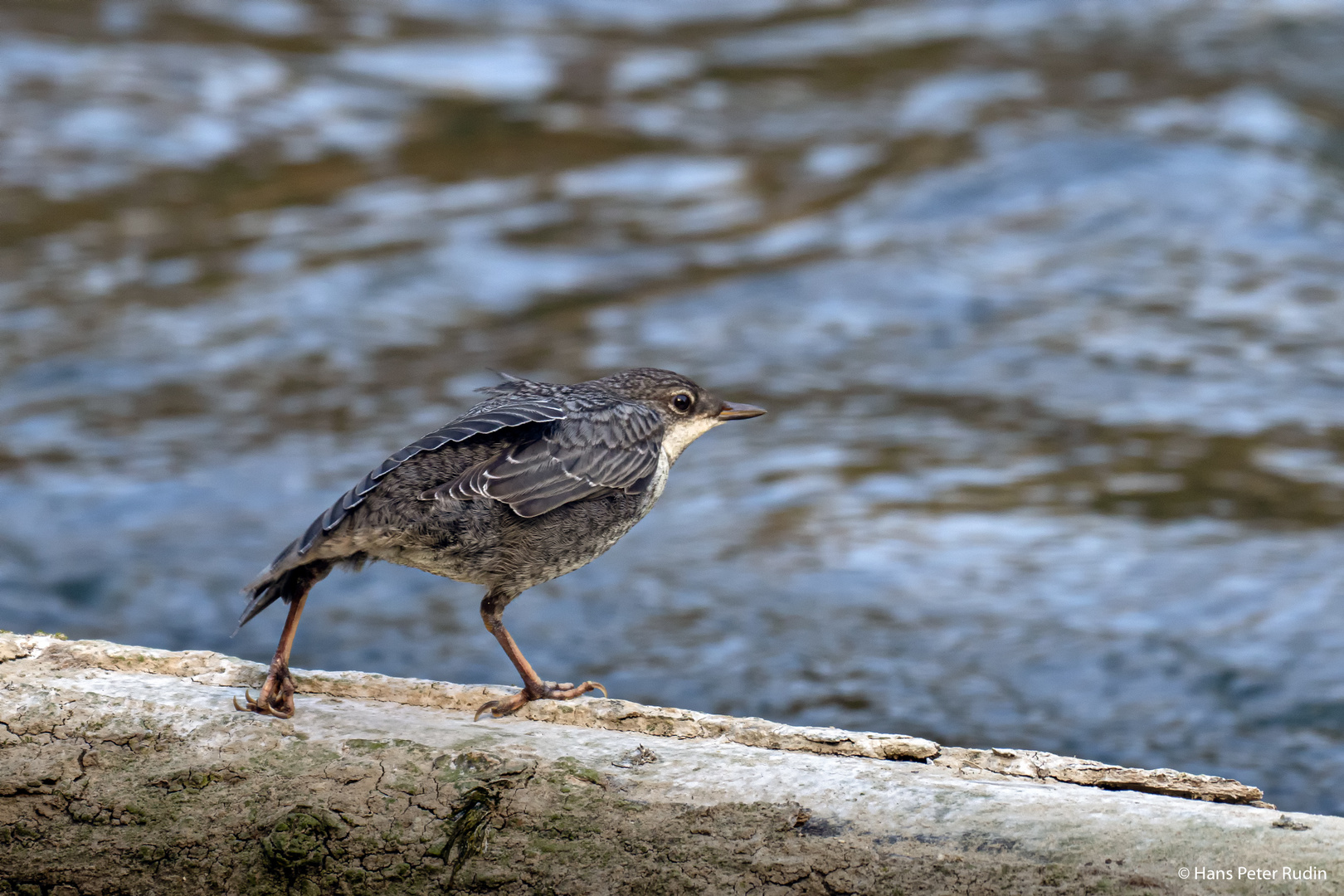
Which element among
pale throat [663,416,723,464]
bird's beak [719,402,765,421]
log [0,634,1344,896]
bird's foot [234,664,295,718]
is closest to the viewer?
log [0,634,1344,896]

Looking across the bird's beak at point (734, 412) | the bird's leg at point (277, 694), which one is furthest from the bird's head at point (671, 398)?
the bird's leg at point (277, 694)

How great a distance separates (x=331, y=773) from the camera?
3258 millimetres

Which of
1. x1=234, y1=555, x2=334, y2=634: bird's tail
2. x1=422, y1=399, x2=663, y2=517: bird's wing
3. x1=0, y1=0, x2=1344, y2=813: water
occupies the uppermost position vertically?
x1=422, y1=399, x2=663, y2=517: bird's wing

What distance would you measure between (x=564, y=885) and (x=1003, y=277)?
26.1 feet

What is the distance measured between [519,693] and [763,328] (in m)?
6.42

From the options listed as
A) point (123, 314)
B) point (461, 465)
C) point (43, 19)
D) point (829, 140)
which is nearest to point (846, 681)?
point (461, 465)

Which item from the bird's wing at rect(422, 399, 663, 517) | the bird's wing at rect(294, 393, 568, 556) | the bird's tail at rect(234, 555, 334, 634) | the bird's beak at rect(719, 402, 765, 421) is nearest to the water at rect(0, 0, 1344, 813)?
the bird's beak at rect(719, 402, 765, 421)

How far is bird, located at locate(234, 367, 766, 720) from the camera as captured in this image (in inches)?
136

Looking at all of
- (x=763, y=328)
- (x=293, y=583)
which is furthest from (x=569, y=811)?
(x=763, y=328)

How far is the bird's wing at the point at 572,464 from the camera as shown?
11.7 feet

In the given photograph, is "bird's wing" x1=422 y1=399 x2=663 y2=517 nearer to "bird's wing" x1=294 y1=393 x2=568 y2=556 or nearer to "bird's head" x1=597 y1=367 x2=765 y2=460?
"bird's wing" x1=294 y1=393 x2=568 y2=556

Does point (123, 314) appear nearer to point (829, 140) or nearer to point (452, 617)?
point (452, 617)

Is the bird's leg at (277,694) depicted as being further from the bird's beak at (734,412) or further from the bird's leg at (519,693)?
the bird's beak at (734,412)

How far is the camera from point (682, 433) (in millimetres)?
4363
